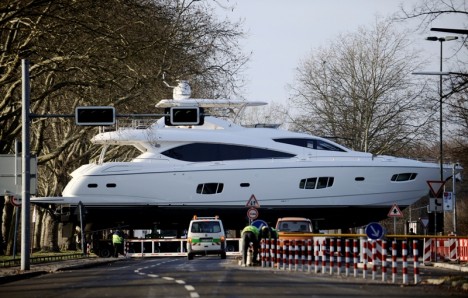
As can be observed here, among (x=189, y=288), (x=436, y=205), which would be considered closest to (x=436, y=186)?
(x=436, y=205)

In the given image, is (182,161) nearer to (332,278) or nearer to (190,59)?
(190,59)

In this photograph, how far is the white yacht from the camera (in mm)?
55938

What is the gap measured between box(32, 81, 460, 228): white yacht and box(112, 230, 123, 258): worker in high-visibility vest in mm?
2397

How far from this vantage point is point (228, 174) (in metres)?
56.1

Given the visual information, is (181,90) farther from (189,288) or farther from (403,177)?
(189,288)

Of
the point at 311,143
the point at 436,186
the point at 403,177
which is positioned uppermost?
the point at 311,143

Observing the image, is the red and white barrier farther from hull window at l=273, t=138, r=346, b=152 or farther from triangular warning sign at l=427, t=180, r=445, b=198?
hull window at l=273, t=138, r=346, b=152

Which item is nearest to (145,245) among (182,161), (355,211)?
(182,161)

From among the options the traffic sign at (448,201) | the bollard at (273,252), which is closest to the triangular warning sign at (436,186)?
the traffic sign at (448,201)

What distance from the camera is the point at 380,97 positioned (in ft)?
235

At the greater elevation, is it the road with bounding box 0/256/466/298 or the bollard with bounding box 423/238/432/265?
the bollard with bounding box 423/238/432/265

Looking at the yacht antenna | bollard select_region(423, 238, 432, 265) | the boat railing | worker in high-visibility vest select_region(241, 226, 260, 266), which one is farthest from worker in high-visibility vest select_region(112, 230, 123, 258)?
worker in high-visibility vest select_region(241, 226, 260, 266)

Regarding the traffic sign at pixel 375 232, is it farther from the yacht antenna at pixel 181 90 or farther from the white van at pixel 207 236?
the yacht antenna at pixel 181 90

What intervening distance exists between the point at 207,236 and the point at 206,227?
1.30 ft
